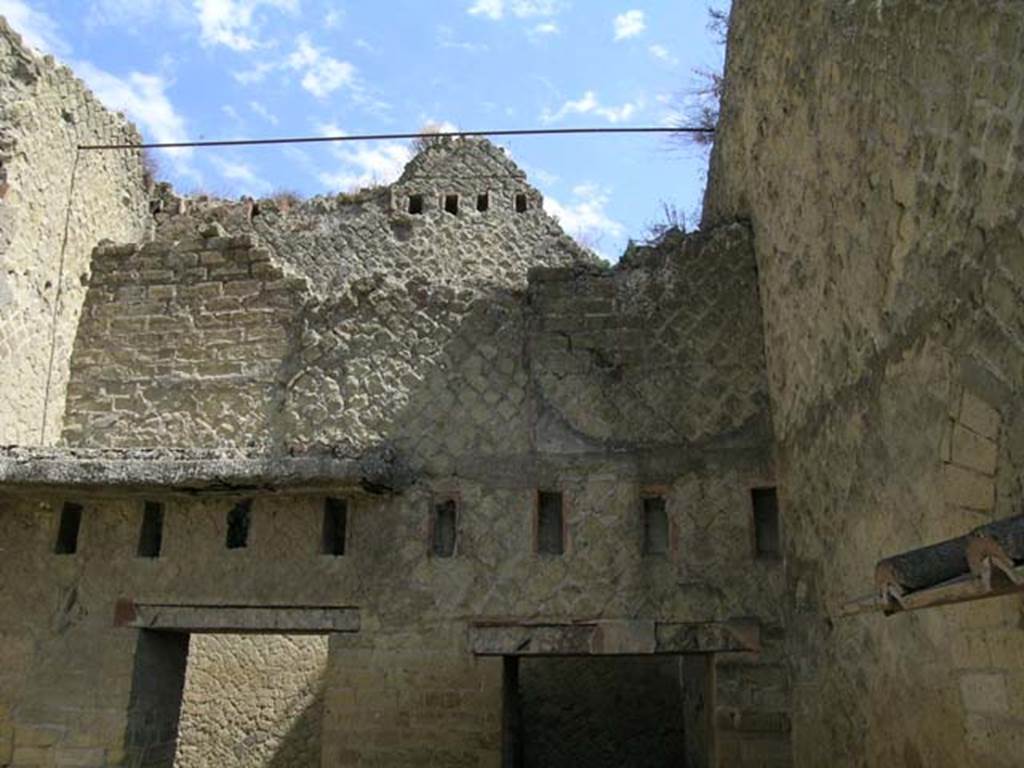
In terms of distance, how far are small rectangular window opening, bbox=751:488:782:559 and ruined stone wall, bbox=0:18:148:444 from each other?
Result: 521 cm

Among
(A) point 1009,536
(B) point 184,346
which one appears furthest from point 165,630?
(A) point 1009,536

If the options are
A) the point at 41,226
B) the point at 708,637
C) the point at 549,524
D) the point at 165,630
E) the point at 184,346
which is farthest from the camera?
the point at 184,346

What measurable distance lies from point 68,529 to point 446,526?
2768 millimetres

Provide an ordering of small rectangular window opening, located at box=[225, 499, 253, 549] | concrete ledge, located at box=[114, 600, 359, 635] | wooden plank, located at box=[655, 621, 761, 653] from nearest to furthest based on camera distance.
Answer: wooden plank, located at box=[655, 621, 761, 653]
concrete ledge, located at box=[114, 600, 359, 635]
small rectangular window opening, located at box=[225, 499, 253, 549]

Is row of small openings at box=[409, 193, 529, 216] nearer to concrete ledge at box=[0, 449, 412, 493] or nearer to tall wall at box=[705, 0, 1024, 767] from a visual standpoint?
Result: tall wall at box=[705, 0, 1024, 767]

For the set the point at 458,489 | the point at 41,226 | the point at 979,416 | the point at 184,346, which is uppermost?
the point at 41,226

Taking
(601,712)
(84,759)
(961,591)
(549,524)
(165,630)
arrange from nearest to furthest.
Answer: (961,591), (84,759), (549,524), (165,630), (601,712)

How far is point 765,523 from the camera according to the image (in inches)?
246

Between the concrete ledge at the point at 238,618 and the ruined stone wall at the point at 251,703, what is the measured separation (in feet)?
12.1

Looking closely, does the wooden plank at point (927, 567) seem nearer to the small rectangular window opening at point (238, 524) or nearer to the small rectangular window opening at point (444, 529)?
the small rectangular window opening at point (444, 529)

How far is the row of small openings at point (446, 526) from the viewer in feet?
20.5

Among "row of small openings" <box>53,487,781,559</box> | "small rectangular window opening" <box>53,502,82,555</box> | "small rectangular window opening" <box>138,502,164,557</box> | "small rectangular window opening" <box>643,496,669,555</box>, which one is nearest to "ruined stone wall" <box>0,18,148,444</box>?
"small rectangular window opening" <box>53,502,82,555</box>

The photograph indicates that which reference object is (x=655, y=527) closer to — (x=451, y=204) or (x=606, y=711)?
(x=606, y=711)

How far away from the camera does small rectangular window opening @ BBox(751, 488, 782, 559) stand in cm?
617
